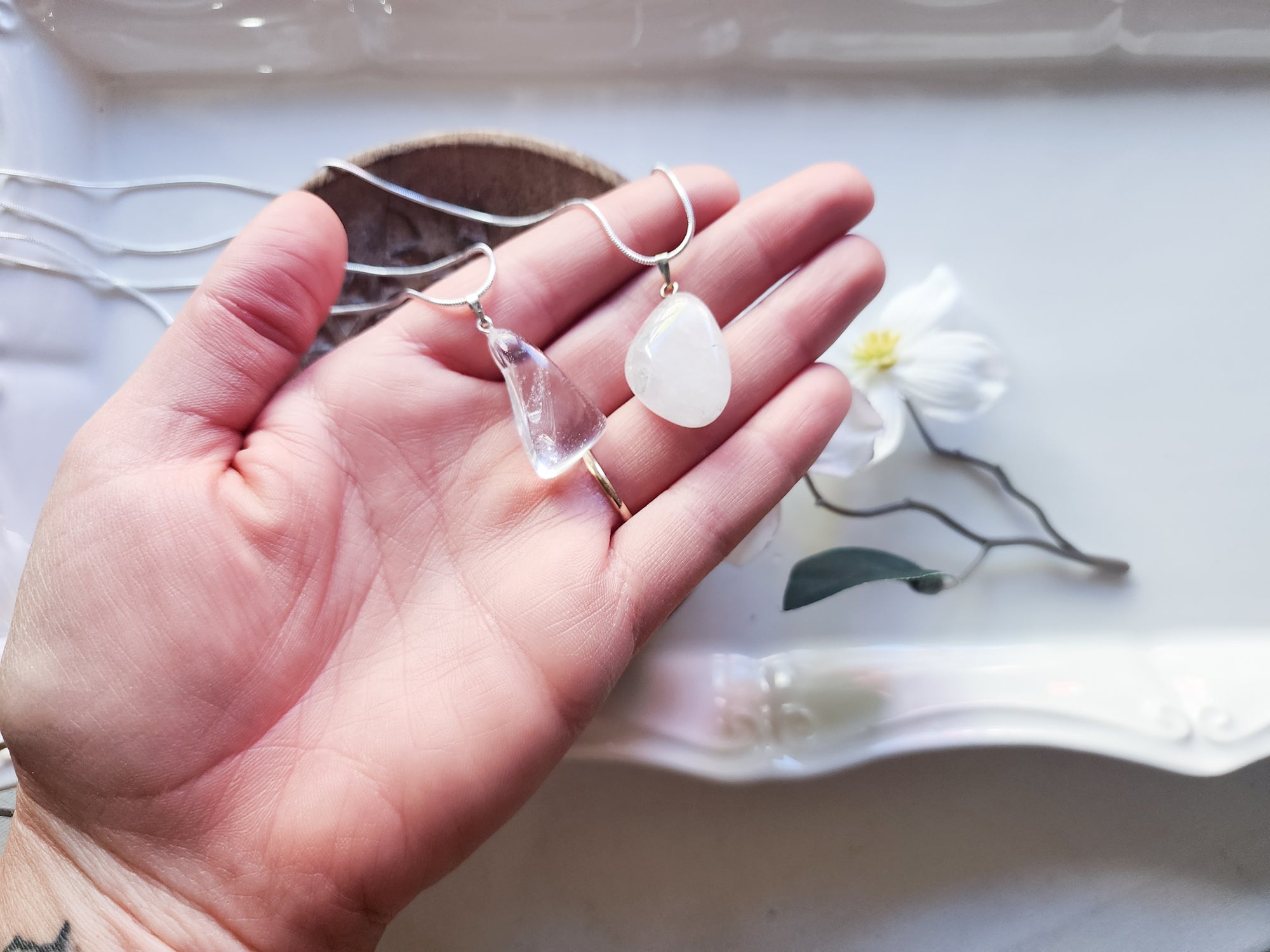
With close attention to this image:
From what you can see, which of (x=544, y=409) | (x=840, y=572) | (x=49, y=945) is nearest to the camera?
(x=49, y=945)

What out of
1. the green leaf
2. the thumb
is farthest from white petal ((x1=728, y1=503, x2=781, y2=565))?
the thumb

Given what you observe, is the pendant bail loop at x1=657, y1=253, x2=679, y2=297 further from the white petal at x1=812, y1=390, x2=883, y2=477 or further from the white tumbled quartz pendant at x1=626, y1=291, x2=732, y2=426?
the white petal at x1=812, y1=390, x2=883, y2=477

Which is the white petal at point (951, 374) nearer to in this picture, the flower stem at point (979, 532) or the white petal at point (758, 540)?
the flower stem at point (979, 532)

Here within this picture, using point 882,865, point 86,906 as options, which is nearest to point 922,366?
point 882,865

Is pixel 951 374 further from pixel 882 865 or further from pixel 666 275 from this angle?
pixel 882 865

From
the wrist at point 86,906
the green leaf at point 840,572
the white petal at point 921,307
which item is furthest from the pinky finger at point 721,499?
the wrist at point 86,906

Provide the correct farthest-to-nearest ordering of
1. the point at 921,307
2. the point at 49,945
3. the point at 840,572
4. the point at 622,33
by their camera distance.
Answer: the point at 622,33 → the point at 921,307 → the point at 840,572 → the point at 49,945

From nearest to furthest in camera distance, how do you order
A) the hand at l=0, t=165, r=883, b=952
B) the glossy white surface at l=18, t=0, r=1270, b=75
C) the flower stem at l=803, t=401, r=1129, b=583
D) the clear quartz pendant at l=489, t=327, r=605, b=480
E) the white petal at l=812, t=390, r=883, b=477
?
the hand at l=0, t=165, r=883, b=952, the clear quartz pendant at l=489, t=327, r=605, b=480, the white petal at l=812, t=390, r=883, b=477, the flower stem at l=803, t=401, r=1129, b=583, the glossy white surface at l=18, t=0, r=1270, b=75
